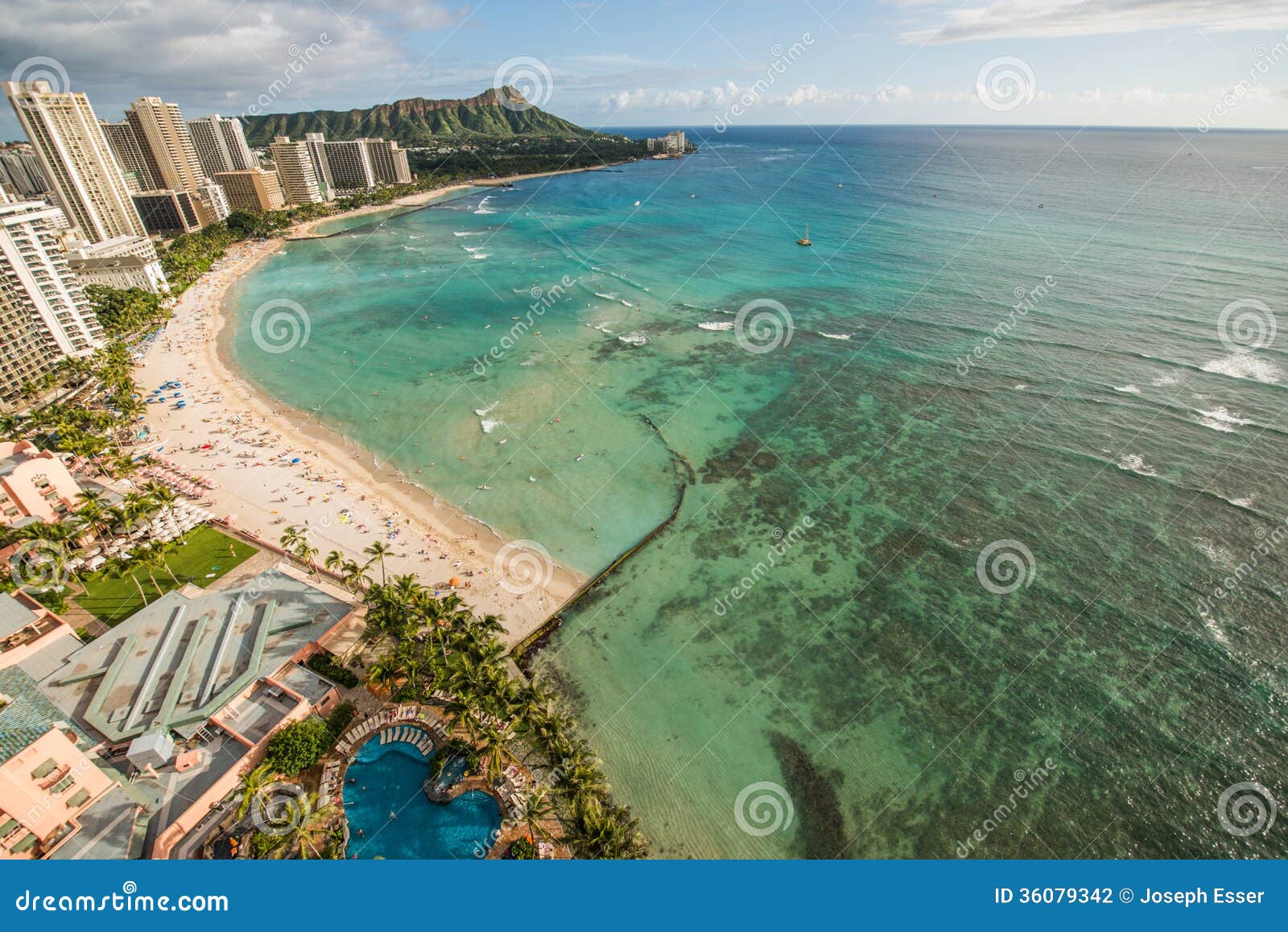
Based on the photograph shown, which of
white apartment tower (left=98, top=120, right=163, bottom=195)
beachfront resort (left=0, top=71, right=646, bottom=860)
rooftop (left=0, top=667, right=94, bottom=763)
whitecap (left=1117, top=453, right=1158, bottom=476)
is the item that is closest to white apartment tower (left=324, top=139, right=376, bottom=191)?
white apartment tower (left=98, top=120, right=163, bottom=195)

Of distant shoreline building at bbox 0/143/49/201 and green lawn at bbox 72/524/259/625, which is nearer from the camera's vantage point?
green lawn at bbox 72/524/259/625

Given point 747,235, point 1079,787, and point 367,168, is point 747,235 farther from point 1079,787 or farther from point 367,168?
point 367,168

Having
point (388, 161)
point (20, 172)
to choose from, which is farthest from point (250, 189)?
point (388, 161)

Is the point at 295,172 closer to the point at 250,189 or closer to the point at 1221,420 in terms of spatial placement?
the point at 250,189

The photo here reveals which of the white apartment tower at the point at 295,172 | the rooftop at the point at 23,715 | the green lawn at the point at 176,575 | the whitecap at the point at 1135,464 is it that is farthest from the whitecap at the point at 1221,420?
the white apartment tower at the point at 295,172

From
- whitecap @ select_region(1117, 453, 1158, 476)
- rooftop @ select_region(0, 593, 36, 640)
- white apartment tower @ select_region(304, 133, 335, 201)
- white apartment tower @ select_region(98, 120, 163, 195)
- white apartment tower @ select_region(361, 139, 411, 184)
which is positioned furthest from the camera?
white apartment tower @ select_region(361, 139, 411, 184)

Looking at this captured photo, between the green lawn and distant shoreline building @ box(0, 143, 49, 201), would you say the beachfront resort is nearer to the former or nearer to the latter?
the green lawn

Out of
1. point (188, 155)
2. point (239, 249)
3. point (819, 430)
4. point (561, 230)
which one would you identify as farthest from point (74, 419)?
point (188, 155)
